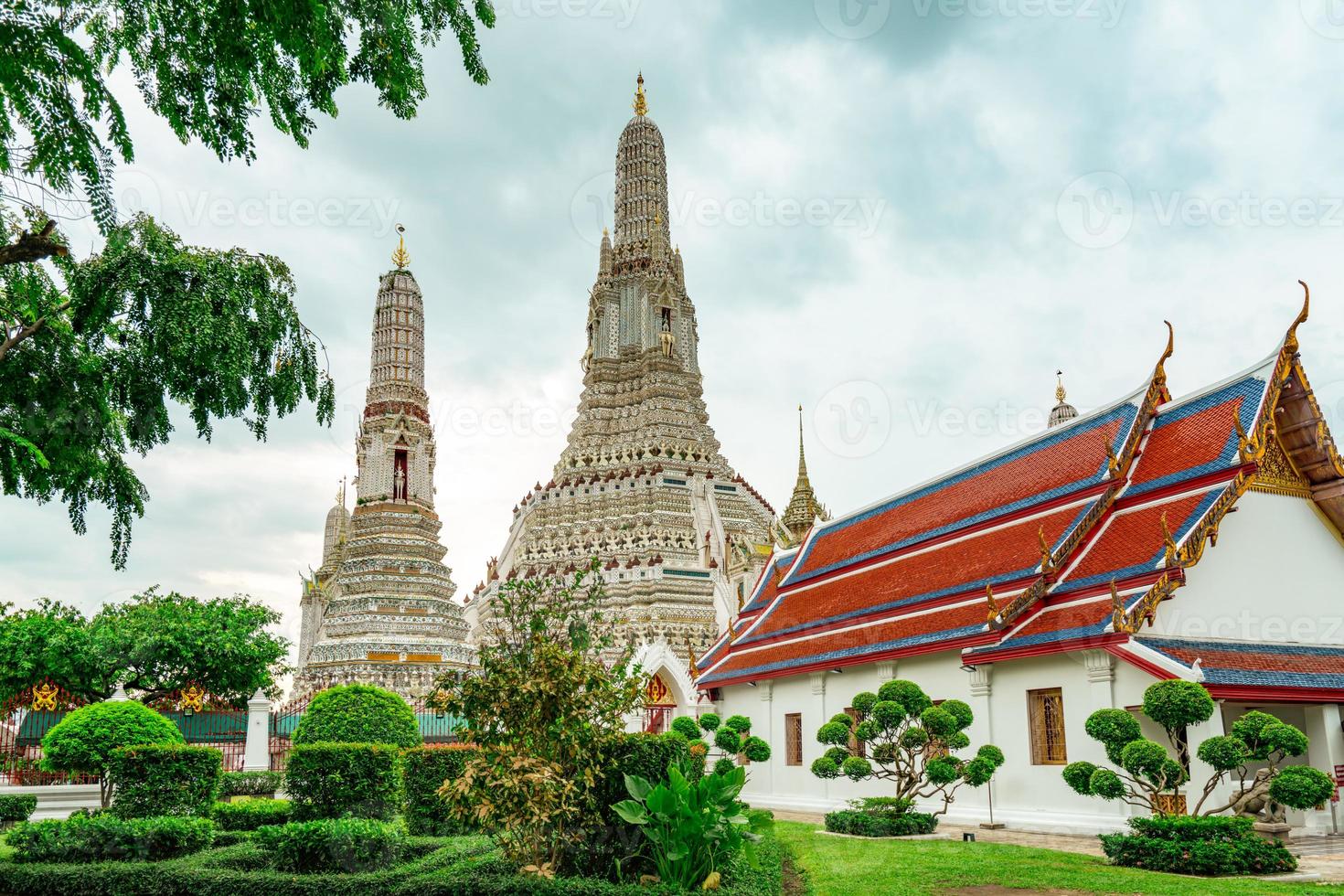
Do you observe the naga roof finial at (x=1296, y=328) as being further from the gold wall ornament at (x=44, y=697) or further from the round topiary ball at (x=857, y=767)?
the gold wall ornament at (x=44, y=697)

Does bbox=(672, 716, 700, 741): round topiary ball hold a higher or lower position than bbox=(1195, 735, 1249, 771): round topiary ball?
lower

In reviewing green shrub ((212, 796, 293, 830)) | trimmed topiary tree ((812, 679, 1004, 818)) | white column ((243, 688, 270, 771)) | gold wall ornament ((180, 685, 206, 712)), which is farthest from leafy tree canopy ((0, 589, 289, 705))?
trimmed topiary tree ((812, 679, 1004, 818))

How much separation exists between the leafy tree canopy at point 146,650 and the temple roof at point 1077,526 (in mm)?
13381

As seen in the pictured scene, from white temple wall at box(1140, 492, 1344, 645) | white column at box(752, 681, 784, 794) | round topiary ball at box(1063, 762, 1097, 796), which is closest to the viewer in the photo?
round topiary ball at box(1063, 762, 1097, 796)

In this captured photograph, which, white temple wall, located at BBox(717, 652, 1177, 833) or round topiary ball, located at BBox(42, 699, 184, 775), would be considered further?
round topiary ball, located at BBox(42, 699, 184, 775)

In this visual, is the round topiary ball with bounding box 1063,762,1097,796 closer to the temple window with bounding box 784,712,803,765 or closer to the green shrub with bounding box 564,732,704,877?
the green shrub with bounding box 564,732,704,877

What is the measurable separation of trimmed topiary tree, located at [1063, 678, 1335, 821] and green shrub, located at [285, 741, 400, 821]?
789 centimetres

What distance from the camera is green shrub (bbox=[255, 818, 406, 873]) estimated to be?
9.95 metres

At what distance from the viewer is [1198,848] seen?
10.5m

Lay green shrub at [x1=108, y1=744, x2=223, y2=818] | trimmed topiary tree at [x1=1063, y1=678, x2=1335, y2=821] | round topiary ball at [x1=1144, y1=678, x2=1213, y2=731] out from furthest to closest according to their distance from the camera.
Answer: green shrub at [x1=108, y1=744, x2=223, y2=818] < round topiary ball at [x1=1144, y1=678, x2=1213, y2=731] < trimmed topiary tree at [x1=1063, y1=678, x2=1335, y2=821]

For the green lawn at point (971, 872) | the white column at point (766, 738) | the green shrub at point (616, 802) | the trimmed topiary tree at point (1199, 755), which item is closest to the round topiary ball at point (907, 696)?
the green lawn at point (971, 872)

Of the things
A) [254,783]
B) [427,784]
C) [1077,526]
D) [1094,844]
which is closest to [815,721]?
[1077,526]

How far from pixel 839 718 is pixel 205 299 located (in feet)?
34.3

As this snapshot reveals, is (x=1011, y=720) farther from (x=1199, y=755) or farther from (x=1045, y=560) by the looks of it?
(x=1199, y=755)
